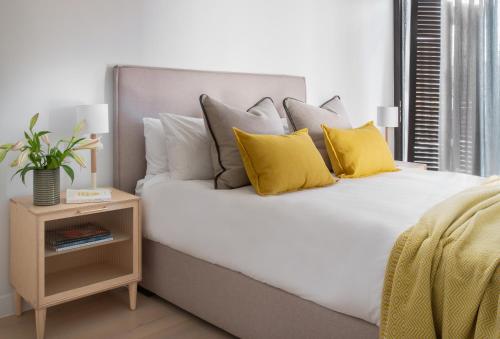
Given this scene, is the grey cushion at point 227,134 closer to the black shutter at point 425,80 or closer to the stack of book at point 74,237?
the stack of book at point 74,237

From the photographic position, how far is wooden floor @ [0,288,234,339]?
238 cm

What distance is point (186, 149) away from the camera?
2.79 metres

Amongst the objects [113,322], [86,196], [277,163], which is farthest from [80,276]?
[277,163]

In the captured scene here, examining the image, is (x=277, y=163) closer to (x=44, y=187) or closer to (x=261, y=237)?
(x=261, y=237)

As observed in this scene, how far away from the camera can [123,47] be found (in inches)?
115

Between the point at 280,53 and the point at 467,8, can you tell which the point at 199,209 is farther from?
the point at 467,8

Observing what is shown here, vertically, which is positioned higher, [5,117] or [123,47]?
[123,47]

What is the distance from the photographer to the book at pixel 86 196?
243 cm

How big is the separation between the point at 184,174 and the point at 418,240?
1472 millimetres

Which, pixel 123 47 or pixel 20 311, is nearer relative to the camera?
pixel 20 311

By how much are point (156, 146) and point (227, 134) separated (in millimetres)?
507

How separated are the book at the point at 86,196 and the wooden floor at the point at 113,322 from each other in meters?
0.62

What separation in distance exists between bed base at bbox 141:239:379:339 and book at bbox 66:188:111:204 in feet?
1.32

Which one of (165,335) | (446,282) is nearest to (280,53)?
(165,335)
